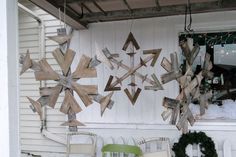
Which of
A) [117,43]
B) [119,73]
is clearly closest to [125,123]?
[119,73]

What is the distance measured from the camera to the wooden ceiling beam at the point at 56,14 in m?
3.12

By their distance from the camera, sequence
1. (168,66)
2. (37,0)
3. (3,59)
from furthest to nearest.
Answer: (37,0)
(168,66)
(3,59)

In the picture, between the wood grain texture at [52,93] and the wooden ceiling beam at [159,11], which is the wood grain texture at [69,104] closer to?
the wood grain texture at [52,93]

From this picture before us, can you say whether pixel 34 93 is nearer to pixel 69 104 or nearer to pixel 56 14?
pixel 56 14

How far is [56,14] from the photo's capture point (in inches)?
138

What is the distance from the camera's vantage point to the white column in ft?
6.69

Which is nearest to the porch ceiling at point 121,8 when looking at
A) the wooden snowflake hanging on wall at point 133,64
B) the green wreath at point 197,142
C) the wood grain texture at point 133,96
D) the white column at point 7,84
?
the wooden snowflake hanging on wall at point 133,64

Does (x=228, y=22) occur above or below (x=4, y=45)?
above

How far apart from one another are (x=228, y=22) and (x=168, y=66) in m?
1.44

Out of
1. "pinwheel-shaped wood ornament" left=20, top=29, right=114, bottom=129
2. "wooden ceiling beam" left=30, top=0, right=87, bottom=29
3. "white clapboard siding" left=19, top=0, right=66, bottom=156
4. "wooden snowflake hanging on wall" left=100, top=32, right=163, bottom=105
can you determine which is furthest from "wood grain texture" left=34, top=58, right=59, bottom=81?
"white clapboard siding" left=19, top=0, right=66, bottom=156

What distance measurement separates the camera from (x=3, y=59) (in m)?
2.04

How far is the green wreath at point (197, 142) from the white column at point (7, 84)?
6.86 feet

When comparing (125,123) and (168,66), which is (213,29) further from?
(125,123)

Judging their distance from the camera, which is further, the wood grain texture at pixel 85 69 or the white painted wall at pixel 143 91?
the white painted wall at pixel 143 91
